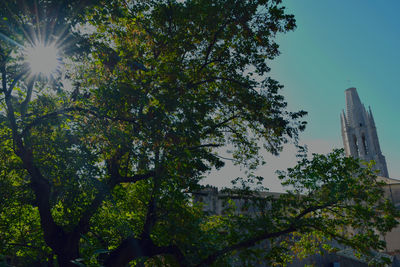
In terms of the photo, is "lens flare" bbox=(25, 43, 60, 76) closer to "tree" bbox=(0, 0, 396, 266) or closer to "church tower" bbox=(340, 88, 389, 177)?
"tree" bbox=(0, 0, 396, 266)

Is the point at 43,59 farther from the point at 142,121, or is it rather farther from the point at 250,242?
the point at 250,242

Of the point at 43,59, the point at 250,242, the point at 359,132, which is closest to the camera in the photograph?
the point at 43,59

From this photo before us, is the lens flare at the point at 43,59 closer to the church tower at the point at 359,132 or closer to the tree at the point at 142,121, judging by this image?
the tree at the point at 142,121

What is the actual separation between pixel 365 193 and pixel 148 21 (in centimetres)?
1016

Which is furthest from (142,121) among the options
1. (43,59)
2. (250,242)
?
(250,242)

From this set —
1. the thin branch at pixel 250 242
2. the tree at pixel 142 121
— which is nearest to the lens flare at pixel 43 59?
the tree at pixel 142 121

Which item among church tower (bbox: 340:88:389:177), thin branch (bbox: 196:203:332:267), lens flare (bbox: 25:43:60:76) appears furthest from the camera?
church tower (bbox: 340:88:389:177)

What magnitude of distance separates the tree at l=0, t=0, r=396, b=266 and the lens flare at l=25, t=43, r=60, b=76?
0.18 m

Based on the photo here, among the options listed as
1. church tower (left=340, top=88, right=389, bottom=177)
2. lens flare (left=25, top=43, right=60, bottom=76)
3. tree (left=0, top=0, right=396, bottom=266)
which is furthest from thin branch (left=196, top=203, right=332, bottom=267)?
church tower (left=340, top=88, right=389, bottom=177)

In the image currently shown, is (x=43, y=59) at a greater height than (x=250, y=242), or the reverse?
(x=43, y=59)

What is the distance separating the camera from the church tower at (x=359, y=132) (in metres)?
76.8

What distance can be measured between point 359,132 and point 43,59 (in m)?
86.8

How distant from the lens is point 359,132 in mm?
79875

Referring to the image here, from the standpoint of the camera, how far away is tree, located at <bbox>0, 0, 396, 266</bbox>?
839cm
